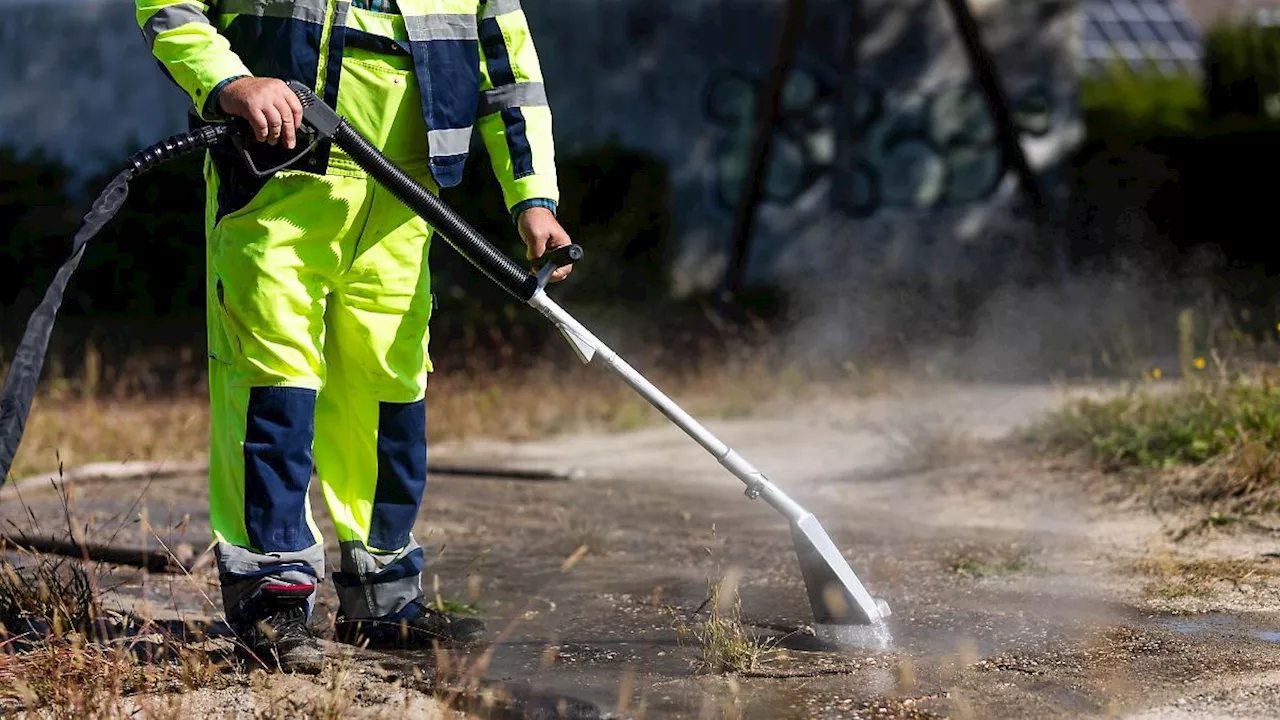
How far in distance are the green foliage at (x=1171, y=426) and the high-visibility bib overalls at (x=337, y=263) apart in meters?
2.67

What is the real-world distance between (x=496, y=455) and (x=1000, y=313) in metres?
4.13

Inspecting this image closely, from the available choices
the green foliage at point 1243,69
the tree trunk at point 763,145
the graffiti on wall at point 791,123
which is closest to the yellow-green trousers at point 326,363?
the tree trunk at point 763,145

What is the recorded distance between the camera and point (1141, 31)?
27.2m

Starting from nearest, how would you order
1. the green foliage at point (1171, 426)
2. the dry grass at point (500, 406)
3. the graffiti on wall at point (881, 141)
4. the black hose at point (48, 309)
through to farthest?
the black hose at point (48, 309) → the green foliage at point (1171, 426) → the dry grass at point (500, 406) → the graffiti on wall at point (881, 141)

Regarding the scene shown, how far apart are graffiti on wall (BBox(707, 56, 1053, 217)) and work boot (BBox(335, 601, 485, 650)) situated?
9500mm

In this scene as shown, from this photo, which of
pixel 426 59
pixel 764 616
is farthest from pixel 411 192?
pixel 764 616

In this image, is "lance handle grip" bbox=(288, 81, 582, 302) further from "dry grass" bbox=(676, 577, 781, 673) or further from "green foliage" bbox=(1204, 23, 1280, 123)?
"green foliage" bbox=(1204, 23, 1280, 123)

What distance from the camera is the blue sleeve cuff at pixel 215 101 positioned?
332 centimetres

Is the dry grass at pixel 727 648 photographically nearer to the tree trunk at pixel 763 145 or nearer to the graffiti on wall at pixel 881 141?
the tree trunk at pixel 763 145

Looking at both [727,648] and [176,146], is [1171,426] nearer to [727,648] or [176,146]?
[727,648]

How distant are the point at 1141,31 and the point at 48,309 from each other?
26.6 m

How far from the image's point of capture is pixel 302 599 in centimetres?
349

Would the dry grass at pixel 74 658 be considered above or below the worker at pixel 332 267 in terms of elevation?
below

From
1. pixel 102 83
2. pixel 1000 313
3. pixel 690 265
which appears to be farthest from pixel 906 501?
pixel 102 83
